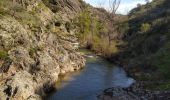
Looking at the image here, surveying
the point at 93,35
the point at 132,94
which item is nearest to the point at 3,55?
the point at 132,94

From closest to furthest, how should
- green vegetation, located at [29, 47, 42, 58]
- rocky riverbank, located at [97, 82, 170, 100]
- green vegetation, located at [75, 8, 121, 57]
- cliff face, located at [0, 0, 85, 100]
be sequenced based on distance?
cliff face, located at [0, 0, 85, 100], rocky riverbank, located at [97, 82, 170, 100], green vegetation, located at [29, 47, 42, 58], green vegetation, located at [75, 8, 121, 57]

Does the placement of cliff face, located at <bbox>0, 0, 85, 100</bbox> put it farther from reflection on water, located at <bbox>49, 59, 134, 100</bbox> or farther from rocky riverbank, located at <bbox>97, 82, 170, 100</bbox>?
rocky riverbank, located at <bbox>97, 82, 170, 100</bbox>

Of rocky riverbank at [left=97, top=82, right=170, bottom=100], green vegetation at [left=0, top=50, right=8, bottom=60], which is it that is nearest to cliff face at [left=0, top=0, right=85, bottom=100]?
green vegetation at [left=0, top=50, right=8, bottom=60]

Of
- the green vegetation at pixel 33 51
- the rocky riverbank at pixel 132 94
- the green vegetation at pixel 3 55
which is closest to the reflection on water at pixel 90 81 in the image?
the rocky riverbank at pixel 132 94

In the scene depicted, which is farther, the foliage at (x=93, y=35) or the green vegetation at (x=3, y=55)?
the foliage at (x=93, y=35)

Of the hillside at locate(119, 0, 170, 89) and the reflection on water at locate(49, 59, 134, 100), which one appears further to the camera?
the hillside at locate(119, 0, 170, 89)

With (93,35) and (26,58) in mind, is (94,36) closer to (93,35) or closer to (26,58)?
(93,35)

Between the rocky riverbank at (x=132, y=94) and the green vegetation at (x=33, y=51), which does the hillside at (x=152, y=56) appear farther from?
the green vegetation at (x=33, y=51)

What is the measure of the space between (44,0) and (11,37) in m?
62.7

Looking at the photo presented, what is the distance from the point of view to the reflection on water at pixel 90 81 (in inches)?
2150

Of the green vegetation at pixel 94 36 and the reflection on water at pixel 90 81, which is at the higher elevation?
the green vegetation at pixel 94 36

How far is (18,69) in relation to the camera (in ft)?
176

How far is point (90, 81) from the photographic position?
6481 cm

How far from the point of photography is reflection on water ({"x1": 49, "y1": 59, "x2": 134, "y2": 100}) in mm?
54600
